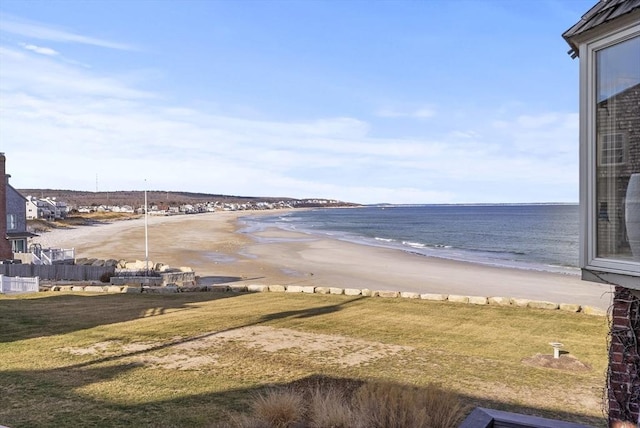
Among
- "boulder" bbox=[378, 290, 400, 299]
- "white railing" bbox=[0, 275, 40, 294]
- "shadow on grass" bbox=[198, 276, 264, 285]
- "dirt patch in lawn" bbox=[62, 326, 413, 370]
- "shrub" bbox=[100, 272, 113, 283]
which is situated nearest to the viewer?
"dirt patch in lawn" bbox=[62, 326, 413, 370]

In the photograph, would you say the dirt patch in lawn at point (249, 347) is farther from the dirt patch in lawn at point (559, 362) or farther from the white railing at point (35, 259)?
the white railing at point (35, 259)

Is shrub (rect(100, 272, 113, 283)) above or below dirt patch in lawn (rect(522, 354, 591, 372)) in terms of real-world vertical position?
below

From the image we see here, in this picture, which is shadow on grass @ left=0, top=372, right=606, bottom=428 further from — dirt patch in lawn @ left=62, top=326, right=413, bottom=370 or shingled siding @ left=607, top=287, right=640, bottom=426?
shingled siding @ left=607, top=287, right=640, bottom=426

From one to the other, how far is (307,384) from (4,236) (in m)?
28.5

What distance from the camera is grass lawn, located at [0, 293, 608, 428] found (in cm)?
731

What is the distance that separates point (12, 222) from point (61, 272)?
45.9 feet

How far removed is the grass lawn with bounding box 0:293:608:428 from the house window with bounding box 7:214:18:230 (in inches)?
Answer: 893

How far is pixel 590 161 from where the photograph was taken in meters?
4.14

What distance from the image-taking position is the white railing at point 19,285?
759 inches

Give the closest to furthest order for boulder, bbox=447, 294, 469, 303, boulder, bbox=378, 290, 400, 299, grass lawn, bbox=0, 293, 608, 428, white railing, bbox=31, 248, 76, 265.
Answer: grass lawn, bbox=0, 293, 608, 428 → boulder, bbox=447, 294, 469, 303 → boulder, bbox=378, 290, 400, 299 → white railing, bbox=31, 248, 76, 265

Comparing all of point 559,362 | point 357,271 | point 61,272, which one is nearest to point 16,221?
point 61,272

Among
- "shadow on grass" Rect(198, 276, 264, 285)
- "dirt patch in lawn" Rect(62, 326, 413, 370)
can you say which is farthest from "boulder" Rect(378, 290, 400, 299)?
"shadow on grass" Rect(198, 276, 264, 285)

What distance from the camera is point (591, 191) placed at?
4.14m

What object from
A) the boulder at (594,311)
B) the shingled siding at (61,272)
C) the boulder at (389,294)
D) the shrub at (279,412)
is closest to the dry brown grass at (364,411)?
the shrub at (279,412)
